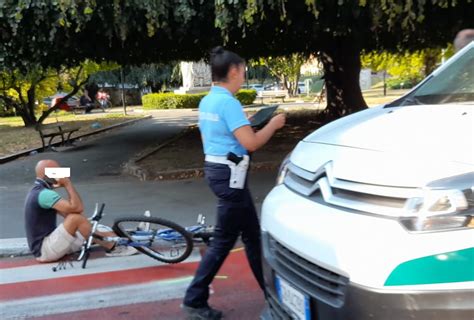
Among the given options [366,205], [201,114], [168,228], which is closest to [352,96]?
[168,228]

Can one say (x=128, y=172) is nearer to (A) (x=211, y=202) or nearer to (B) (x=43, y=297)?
(A) (x=211, y=202)

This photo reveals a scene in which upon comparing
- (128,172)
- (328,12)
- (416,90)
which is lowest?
(128,172)

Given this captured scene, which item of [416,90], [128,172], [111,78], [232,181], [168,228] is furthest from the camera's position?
[111,78]

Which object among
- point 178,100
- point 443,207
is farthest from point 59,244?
point 178,100

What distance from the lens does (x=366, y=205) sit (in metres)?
2.27

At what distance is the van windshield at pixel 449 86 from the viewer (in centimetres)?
335

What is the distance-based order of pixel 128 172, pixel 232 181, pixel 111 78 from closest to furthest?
1. pixel 232 181
2. pixel 128 172
3. pixel 111 78

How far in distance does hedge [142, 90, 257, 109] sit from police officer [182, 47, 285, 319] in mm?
27313

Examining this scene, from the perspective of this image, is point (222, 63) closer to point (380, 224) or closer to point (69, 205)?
point (380, 224)

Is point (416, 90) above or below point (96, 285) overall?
above

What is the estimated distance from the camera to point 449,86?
3582 mm

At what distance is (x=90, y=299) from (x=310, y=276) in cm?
267

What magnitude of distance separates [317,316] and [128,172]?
8.50 meters

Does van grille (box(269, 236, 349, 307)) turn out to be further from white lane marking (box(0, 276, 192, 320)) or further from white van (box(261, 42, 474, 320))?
white lane marking (box(0, 276, 192, 320))
